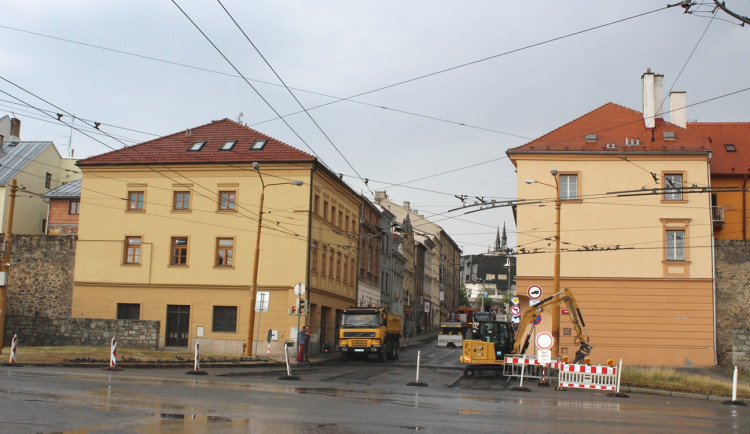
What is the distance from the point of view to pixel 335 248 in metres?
48.8


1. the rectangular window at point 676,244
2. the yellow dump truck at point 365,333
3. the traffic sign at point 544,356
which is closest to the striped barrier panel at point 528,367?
the traffic sign at point 544,356

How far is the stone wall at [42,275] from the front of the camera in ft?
147

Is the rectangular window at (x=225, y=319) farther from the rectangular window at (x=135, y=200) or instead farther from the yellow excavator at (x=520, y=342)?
the yellow excavator at (x=520, y=342)

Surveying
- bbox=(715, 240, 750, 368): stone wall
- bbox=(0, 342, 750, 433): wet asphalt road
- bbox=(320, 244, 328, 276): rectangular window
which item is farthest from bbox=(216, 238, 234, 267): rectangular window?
bbox=(715, 240, 750, 368): stone wall

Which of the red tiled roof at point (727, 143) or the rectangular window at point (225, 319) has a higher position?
the red tiled roof at point (727, 143)

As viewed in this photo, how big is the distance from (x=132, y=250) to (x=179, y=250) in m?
2.84

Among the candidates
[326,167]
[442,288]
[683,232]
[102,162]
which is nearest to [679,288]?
[683,232]

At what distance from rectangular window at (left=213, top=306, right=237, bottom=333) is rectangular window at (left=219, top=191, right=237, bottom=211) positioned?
5505 millimetres

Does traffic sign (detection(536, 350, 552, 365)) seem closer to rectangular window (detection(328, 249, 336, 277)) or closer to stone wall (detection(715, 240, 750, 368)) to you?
stone wall (detection(715, 240, 750, 368))

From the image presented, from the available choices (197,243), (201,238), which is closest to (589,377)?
(201,238)

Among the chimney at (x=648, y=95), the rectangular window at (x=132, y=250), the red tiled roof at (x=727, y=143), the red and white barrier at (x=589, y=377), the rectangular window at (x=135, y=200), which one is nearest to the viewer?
the red and white barrier at (x=589, y=377)

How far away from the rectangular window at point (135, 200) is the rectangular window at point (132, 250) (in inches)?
69.0

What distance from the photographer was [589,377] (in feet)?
79.7

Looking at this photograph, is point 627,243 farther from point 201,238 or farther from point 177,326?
point 177,326
